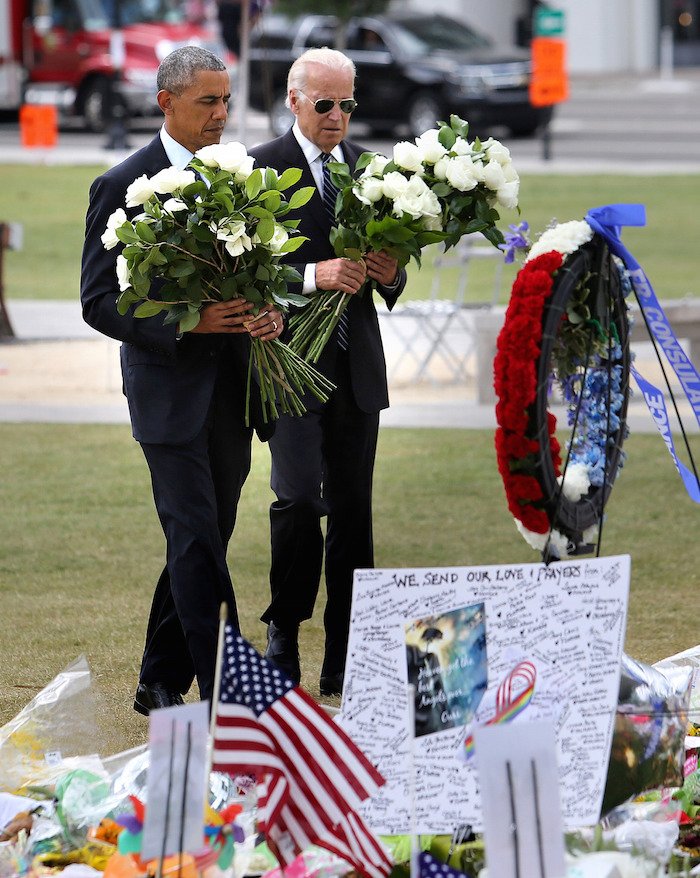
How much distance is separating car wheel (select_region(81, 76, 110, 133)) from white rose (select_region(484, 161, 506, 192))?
24.4 metres

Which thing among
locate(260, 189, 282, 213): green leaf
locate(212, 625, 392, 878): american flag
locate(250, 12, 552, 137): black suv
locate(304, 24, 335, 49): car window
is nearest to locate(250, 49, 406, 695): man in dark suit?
locate(260, 189, 282, 213): green leaf

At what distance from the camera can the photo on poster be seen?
3582 millimetres

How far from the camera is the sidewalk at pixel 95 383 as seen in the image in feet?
32.4

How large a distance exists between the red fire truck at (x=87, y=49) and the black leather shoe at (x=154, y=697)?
23962mm

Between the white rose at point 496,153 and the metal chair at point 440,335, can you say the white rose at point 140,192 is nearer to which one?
the white rose at point 496,153

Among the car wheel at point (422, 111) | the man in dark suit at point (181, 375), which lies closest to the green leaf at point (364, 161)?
the man in dark suit at point (181, 375)

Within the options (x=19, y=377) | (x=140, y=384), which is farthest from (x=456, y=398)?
(x=140, y=384)

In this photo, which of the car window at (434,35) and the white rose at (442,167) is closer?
the white rose at (442,167)

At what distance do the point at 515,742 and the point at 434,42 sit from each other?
80.0 feet

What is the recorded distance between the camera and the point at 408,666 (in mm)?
3635

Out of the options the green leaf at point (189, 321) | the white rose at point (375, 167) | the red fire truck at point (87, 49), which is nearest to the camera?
the green leaf at point (189, 321)

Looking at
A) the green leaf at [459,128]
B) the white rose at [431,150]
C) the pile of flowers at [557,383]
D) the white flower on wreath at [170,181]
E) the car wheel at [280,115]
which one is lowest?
the car wheel at [280,115]

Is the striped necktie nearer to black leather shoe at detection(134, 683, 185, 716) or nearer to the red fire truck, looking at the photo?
black leather shoe at detection(134, 683, 185, 716)

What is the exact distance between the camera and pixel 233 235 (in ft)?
12.9
